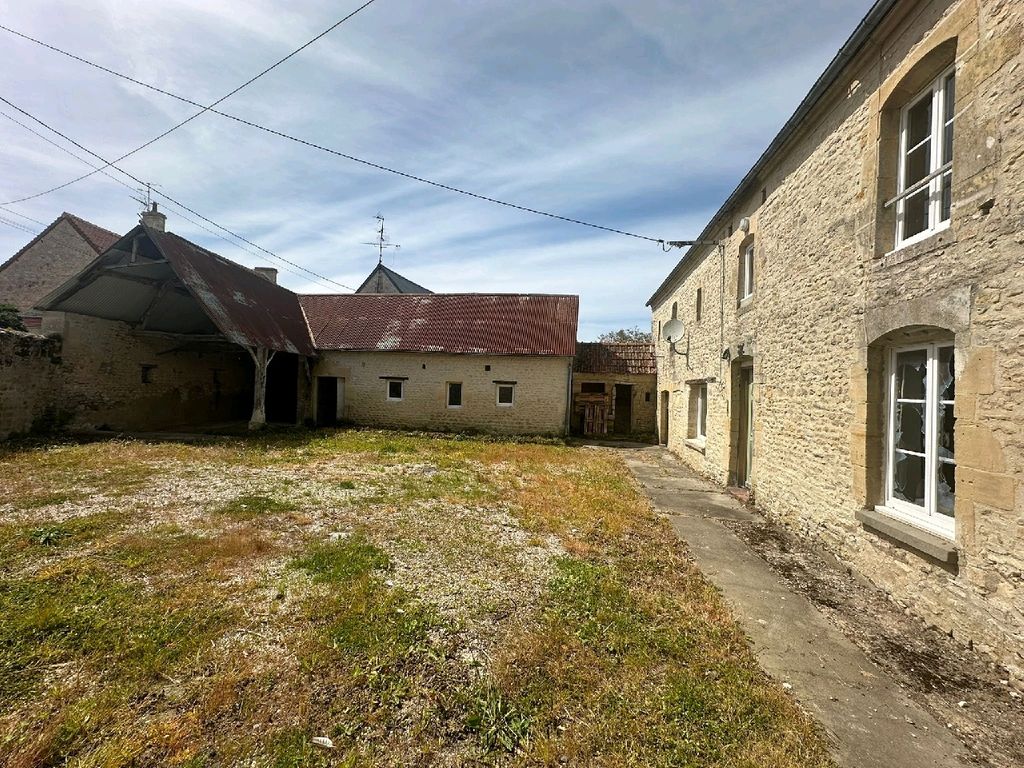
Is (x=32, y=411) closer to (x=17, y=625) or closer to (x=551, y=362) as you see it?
(x=17, y=625)

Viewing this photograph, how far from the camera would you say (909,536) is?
365 cm

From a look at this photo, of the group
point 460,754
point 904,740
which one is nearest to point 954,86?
point 904,740

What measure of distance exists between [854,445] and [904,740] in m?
2.86

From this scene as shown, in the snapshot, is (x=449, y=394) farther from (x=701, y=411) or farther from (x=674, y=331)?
(x=701, y=411)

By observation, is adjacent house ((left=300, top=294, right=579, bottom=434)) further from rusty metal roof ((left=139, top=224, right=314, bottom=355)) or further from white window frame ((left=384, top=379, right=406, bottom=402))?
rusty metal roof ((left=139, top=224, right=314, bottom=355))

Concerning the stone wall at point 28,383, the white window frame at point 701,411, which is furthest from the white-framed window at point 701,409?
the stone wall at point 28,383

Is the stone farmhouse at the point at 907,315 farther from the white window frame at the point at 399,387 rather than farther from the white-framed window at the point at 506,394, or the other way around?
the white window frame at the point at 399,387

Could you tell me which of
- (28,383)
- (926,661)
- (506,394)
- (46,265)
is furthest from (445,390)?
(46,265)

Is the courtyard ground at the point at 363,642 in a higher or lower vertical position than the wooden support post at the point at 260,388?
lower

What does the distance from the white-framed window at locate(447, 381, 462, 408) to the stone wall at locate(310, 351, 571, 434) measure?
17 centimetres

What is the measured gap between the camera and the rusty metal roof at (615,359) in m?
17.2

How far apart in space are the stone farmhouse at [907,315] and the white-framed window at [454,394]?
1059 centimetres

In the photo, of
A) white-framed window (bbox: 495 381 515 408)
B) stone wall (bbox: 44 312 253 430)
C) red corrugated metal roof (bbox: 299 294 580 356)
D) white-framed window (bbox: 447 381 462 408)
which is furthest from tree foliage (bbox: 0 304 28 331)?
white-framed window (bbox: 495 381 515 408)

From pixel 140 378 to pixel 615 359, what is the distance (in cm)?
1646
